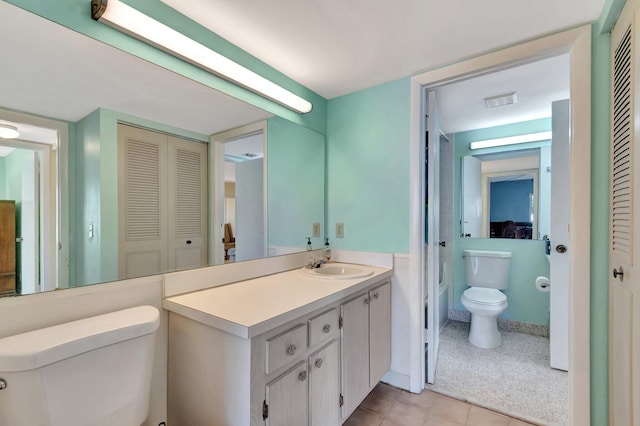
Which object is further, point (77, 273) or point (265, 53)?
point (265, 53)

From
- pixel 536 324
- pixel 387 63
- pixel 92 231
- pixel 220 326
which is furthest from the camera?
pixel 536 324

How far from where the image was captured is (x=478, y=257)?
298 centimetres

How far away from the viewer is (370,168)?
209 centimetres

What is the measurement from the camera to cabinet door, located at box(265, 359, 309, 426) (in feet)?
3.41

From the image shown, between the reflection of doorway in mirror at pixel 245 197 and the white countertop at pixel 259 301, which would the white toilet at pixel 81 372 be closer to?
the white countertop at pixel 259 301

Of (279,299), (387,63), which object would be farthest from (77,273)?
(387,63)

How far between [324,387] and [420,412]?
81cm

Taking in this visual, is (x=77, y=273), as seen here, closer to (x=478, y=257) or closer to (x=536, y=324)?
(x=478, y=257)

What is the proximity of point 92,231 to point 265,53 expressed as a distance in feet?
4.29

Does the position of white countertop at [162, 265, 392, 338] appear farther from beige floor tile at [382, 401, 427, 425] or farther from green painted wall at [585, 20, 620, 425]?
green painted wall at [585, 20, 620, 425]

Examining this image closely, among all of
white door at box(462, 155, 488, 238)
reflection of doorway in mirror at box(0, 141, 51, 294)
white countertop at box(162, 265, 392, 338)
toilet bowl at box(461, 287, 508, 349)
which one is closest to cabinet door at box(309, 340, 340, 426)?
white countertop at box(162, 265, 392, 338)

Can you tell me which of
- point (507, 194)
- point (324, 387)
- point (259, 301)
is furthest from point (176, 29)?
point (507, 194)

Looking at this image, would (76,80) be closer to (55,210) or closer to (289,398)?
(55,210)

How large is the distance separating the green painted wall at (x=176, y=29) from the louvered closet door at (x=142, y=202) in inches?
13.3
